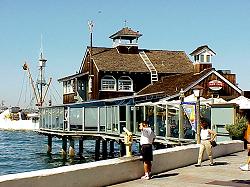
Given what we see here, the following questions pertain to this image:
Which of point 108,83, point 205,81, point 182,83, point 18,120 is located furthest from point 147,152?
point 18,120

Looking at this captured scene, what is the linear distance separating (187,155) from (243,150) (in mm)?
5627

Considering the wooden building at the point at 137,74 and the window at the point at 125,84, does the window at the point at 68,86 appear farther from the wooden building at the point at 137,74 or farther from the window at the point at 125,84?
the window at the point at 125,84

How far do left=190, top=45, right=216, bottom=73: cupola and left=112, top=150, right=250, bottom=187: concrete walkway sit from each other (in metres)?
32.2

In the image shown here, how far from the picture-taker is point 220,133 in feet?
84.2

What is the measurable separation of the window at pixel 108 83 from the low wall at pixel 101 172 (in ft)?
115

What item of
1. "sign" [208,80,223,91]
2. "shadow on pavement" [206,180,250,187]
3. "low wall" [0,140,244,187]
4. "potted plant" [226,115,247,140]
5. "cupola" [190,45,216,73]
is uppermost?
"cupola" [190,45,216,73]

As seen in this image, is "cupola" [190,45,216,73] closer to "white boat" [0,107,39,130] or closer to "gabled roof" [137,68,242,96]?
"gabled roof" [137,68,242,96]

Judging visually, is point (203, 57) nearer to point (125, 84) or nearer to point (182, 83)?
point (182, 83)

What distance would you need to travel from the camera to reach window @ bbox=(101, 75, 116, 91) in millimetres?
51719

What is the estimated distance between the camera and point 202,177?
13844mm

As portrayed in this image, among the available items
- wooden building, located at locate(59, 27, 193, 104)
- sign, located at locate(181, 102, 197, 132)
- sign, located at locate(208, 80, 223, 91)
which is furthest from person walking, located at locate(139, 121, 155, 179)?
wooden building, located at locate(59, 27, 193, 104)

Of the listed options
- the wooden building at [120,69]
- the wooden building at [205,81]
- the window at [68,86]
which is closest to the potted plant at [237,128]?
the wooden building at [205,81]

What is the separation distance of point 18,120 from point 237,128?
344ft

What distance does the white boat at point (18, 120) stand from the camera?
109744 millimetres
